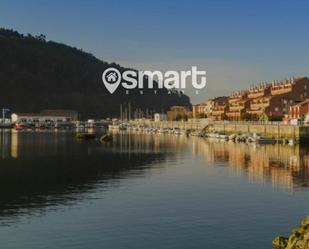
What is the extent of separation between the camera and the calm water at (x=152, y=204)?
1490 inches

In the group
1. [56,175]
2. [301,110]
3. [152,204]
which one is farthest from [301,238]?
[301,110]

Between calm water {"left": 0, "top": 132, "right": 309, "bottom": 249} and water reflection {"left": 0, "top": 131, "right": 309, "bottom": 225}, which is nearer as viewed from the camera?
calm water {"left": 0, "top": 132, "right": 309, "bottom": 249}

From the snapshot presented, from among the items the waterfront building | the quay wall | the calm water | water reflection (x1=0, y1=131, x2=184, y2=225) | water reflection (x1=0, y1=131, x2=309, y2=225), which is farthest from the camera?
the waterfront building

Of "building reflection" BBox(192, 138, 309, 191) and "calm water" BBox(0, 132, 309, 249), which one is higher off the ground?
"building reflection" BBox(192, 138, 309, 191)

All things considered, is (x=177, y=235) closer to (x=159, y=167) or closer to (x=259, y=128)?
(x=159, y=167)

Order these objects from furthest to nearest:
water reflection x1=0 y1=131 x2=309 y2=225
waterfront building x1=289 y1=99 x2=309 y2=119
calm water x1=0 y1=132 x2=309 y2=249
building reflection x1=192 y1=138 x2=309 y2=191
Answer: waterfront building x1=289 y1=99 x2=309 y2=119, building reflection x1=192 y1=138 x2=309 y2=191, water reflection x1=0 y1=131 x2=309 y2=225, calm water x1=0 y1=132 x2=309 y2=249

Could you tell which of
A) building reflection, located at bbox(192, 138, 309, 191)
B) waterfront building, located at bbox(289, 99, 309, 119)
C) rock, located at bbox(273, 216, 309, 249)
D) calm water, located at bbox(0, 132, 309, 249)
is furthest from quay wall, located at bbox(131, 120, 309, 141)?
rock, located at bbox(273, 216, 309, 249)

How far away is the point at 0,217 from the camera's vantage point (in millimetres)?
44594

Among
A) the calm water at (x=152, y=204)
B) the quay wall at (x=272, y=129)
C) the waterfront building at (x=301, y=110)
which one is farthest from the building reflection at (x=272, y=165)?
the waterfront building at (x=301, y=110)

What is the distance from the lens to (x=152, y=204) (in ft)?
165

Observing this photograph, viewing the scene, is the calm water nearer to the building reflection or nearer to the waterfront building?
the building reflection

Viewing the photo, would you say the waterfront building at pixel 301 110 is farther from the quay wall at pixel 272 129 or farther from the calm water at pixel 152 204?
the calm water at pixel 152 204

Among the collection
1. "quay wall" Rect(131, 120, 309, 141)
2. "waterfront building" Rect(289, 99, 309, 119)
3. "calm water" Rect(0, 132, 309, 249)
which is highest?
"waterfront building" Rect(289, 99, 309, 119)

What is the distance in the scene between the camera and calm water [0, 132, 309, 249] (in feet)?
124
